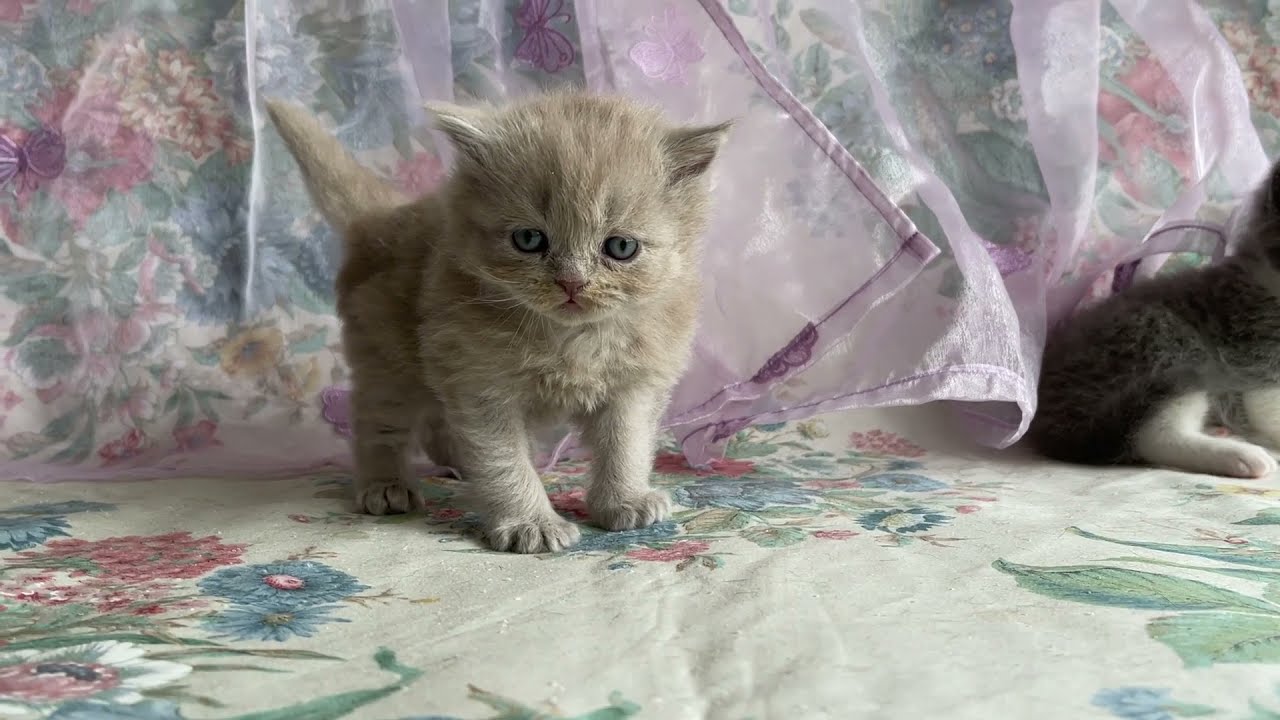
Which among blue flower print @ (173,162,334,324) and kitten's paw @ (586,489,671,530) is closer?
kitten's paw @ (586,489,671,530)

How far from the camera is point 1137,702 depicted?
74 cm

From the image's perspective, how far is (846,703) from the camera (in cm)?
74

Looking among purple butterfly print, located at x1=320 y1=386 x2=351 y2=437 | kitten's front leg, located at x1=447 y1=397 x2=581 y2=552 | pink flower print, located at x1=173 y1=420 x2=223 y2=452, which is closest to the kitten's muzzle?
kitten's front leg, located at x1=447 y1=397 x2=581 y2=552

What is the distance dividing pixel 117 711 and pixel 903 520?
0.89 metres

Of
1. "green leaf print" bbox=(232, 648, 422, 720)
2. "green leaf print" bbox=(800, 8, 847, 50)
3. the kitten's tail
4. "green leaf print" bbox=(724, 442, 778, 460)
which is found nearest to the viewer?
"green leaf print" bbox=(232, 648, 422, 720)

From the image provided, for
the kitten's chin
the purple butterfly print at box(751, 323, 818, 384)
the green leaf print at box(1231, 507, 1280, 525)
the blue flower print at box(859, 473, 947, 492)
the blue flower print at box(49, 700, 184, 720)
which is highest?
the kitten's chin

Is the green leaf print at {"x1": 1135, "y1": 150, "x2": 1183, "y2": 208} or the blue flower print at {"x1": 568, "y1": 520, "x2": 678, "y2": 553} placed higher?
the green leaf print at {"x1": 1135, "y1": 150, "x2": 1183, "y2": 208}

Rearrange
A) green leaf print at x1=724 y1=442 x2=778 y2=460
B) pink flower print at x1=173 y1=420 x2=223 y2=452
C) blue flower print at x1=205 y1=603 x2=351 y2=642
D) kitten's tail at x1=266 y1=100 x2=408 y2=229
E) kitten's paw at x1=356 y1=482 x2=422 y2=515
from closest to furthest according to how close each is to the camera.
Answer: blue flower print at x1=205 y1=603 x2=351 y2=642 → kitten's paw at x1=356 y1=482 x2=422 y2=515 → kitten's tail at x1=266 y1=100 x2=408 y2=229 → pink flower print at x1=173 y1=420 x2=223 y2=452 → green leaf print at x1=724 y1=442 x2=778 y2=460

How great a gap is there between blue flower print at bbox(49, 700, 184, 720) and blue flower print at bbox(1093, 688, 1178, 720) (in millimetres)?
672

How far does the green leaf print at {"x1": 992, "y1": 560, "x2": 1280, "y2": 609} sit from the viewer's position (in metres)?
0.93

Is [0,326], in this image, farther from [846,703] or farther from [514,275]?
[846,703]

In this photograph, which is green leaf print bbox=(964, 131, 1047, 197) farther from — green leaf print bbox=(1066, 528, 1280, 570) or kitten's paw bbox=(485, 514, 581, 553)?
kitten's paw bbox=(485, 514, 581, 553)

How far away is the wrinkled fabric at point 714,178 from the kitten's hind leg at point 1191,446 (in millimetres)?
222

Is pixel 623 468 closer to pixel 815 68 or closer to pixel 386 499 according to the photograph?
pixel 386 499
